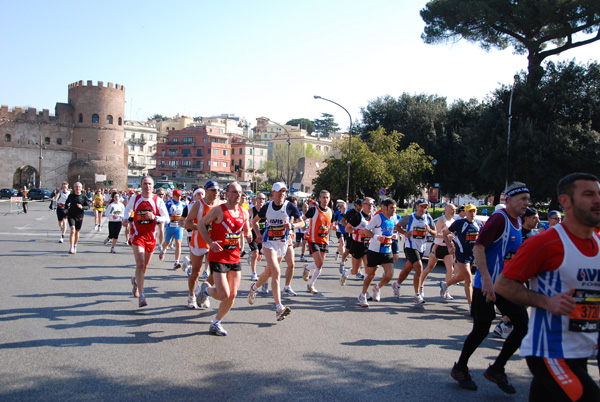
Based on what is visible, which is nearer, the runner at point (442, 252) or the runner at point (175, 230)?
the runner at point (442, 252)

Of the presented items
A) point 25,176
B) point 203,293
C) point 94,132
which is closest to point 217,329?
point 203,293

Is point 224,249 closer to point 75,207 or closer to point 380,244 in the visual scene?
point 380,244

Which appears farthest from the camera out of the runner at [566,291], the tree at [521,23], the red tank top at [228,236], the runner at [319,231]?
the tree at [521,23]

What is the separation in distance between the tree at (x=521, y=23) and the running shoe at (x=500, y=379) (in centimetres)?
3366

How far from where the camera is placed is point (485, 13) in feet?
116

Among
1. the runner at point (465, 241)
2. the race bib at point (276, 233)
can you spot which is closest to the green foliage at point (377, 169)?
the runner at point (465, 241)

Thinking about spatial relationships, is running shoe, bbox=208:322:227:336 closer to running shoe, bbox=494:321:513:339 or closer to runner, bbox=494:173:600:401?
running shoe, bbox=494:321:513:339

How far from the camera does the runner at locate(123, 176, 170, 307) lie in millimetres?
7516

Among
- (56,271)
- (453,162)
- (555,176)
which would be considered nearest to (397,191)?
(453,162)

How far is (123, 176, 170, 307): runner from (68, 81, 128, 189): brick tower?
244 feet

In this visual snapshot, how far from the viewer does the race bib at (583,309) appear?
2955mm

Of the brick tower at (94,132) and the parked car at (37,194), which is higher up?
the brick tower at (94,132)

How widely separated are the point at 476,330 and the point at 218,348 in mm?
2763

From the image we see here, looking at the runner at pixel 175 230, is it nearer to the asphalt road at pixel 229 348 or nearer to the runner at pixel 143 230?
the asphalt road at pixel 229 348
